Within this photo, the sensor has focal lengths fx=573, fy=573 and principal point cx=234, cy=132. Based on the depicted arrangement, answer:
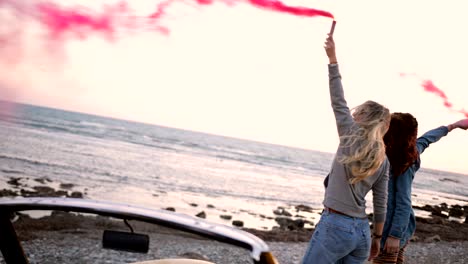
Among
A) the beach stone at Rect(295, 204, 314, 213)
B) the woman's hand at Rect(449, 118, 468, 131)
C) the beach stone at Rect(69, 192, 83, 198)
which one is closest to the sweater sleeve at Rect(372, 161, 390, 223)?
the woman's hand at Rect(449, 118, 468, 131)

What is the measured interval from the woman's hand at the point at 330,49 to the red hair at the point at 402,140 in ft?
2.15

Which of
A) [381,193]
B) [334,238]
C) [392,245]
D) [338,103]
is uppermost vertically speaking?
[338,103]

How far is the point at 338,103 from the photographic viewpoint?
360 centimetres

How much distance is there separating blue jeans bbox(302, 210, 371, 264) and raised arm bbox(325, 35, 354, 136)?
0.54 metres

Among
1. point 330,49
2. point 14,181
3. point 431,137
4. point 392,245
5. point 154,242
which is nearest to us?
point 330,49

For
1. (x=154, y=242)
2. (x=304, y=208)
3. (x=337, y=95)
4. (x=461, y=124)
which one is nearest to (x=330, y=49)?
(x=337, y=95)

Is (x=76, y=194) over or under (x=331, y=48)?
under

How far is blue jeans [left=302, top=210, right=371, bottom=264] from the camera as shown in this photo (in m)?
3.52

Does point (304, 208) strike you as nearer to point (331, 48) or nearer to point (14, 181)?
point (14, 181)

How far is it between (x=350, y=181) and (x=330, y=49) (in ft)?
3.05

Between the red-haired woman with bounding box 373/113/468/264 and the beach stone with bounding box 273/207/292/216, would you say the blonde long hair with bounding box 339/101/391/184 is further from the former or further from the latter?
the beach stone with bounding box 273/207/292/216

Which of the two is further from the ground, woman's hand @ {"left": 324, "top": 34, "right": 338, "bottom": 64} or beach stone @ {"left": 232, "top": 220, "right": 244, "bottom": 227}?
woman's hand @ {"left": 324, "top": 34, "right": 338, "bottom": 64}

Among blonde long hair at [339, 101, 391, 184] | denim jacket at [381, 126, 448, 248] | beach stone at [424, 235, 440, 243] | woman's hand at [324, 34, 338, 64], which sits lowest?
beach stone at [424, 235, 440, 243]

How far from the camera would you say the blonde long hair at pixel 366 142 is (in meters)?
3.40
